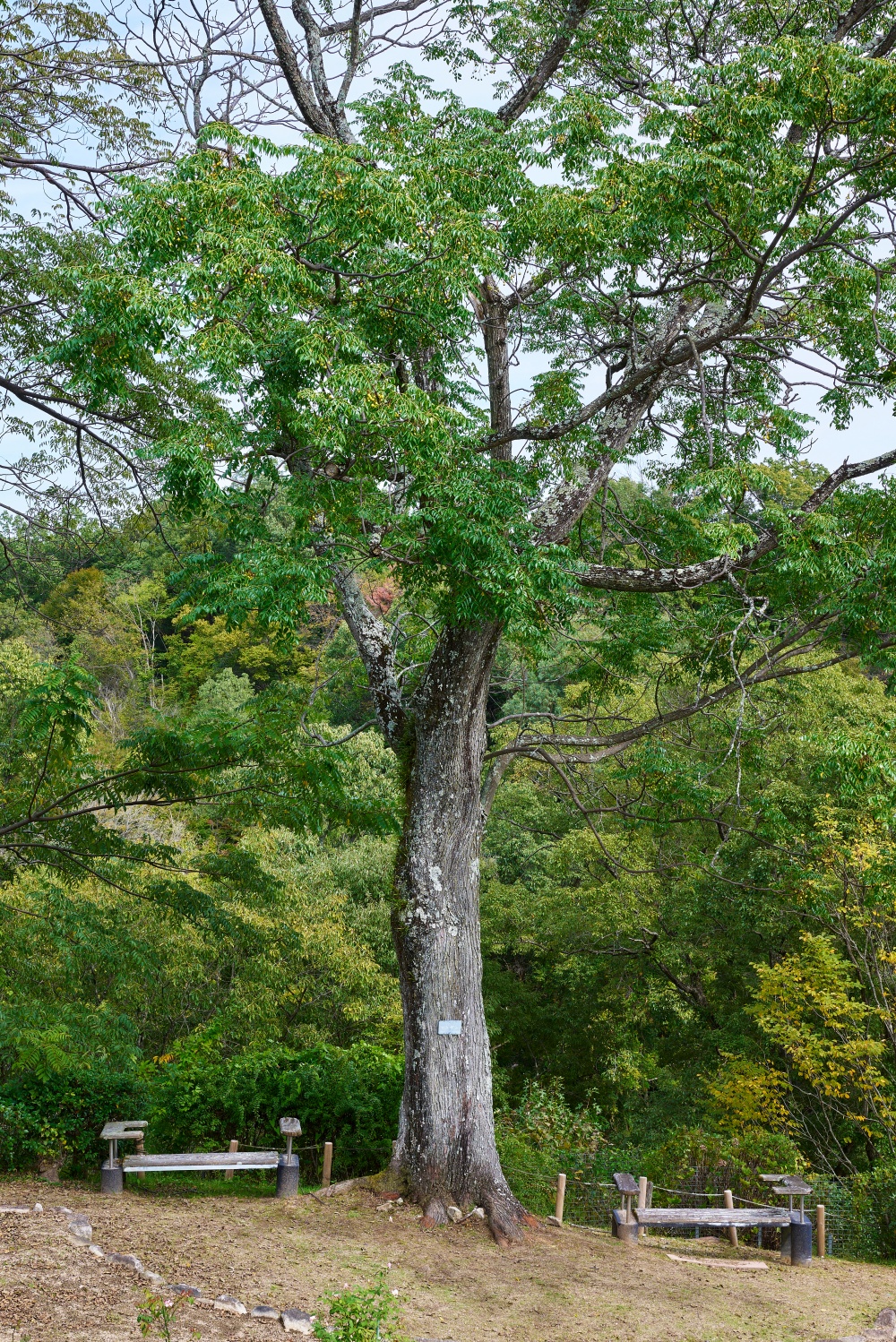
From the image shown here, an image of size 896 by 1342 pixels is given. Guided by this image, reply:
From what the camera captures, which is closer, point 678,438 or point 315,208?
point 315,208

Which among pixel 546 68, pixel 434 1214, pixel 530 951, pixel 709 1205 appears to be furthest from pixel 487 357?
pixel 530 951

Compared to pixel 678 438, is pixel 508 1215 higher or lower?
lower

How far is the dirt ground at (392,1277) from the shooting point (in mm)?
4770

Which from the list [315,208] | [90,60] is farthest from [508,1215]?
[90,60]

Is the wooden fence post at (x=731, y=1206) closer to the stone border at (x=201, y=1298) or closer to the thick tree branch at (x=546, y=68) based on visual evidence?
the stone border at (x=201, y=1298)

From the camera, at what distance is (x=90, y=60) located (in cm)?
773

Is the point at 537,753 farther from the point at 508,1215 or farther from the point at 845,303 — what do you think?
the point at 845,303

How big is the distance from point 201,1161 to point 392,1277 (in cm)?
261

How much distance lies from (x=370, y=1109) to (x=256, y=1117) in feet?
3.65

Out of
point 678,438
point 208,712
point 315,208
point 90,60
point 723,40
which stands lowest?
point 208,712

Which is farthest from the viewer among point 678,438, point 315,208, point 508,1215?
point 678,438

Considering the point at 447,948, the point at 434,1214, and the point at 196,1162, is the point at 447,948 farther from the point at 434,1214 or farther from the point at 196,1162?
the point at 196,1162

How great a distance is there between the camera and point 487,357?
358 inches

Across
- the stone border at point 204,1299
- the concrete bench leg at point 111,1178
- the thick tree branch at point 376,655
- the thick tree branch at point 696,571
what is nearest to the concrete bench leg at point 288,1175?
the concrete bench leg at point 111,1178
